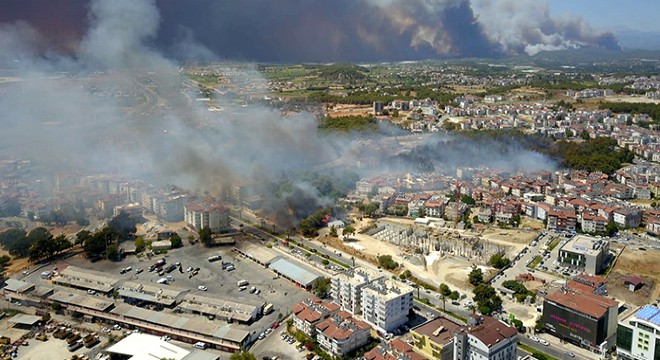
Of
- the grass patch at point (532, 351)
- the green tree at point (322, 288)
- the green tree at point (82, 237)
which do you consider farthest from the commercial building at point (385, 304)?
the green tree at point (82, 237)

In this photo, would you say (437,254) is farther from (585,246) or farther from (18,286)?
(18,286)

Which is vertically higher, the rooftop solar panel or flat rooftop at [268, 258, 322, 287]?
the rooftop solar panel

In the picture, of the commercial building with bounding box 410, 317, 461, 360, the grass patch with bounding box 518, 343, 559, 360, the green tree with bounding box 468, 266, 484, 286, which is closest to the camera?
the commercial building with bounding box 410, 317, 461, 360

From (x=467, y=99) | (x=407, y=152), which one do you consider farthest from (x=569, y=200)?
(x=467, y=99)

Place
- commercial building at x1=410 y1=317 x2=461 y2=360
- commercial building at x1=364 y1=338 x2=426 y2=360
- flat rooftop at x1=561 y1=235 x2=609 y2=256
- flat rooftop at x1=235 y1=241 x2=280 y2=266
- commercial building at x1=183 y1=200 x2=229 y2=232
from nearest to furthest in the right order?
commercial building at x1=364 y1=338 x2=426 y2=360 < commercial building at x1=410 y1=317 x2=461 y2=360 < flat rooftop at x1=561 y1=235 x2=609 y2=256 < flat rooftop at x1=235 y1=241 x2=280 y2=266 < commercial building at x1=183 y1=200 x2=229 y2=232

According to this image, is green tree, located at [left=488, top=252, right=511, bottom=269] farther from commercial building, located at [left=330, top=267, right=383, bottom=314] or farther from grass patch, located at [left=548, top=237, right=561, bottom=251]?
commercial building, located at [left=330, top=267, right=383, bottom=314]

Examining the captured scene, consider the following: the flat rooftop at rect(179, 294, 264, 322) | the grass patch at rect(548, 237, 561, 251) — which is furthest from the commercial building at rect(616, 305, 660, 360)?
the flat rooftop at rect(179, 294, 264, 322)

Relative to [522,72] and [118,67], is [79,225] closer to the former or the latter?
[118,67]
